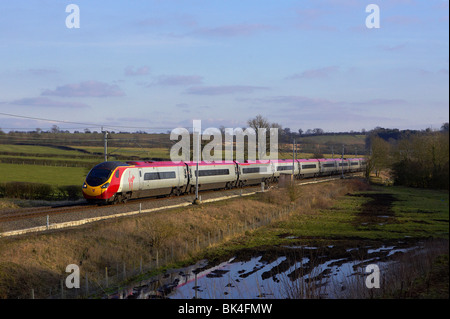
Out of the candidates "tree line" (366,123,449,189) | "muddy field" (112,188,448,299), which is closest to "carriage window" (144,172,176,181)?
"muddy field" (112,188,448,299)

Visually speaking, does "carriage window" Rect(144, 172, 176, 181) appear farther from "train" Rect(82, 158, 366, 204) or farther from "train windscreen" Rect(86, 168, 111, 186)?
"train windscreen" Rect(86, 168, 111, 186)

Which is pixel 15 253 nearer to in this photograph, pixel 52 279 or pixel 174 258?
pixel 52 279

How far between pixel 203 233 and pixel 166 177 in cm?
959

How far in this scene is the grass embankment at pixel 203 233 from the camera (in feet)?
59.8

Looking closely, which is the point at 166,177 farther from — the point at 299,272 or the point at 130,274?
the point at 299,272

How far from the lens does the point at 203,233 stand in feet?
93.8

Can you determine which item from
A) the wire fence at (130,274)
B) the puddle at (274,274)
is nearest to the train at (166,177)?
the wire fence at (130,274)

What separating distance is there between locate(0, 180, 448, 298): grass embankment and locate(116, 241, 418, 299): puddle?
69.3 inches

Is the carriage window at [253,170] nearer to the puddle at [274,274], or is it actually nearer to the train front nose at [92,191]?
the train front nose at [92,191]

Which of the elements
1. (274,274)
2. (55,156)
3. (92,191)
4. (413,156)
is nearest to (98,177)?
(92,191)
